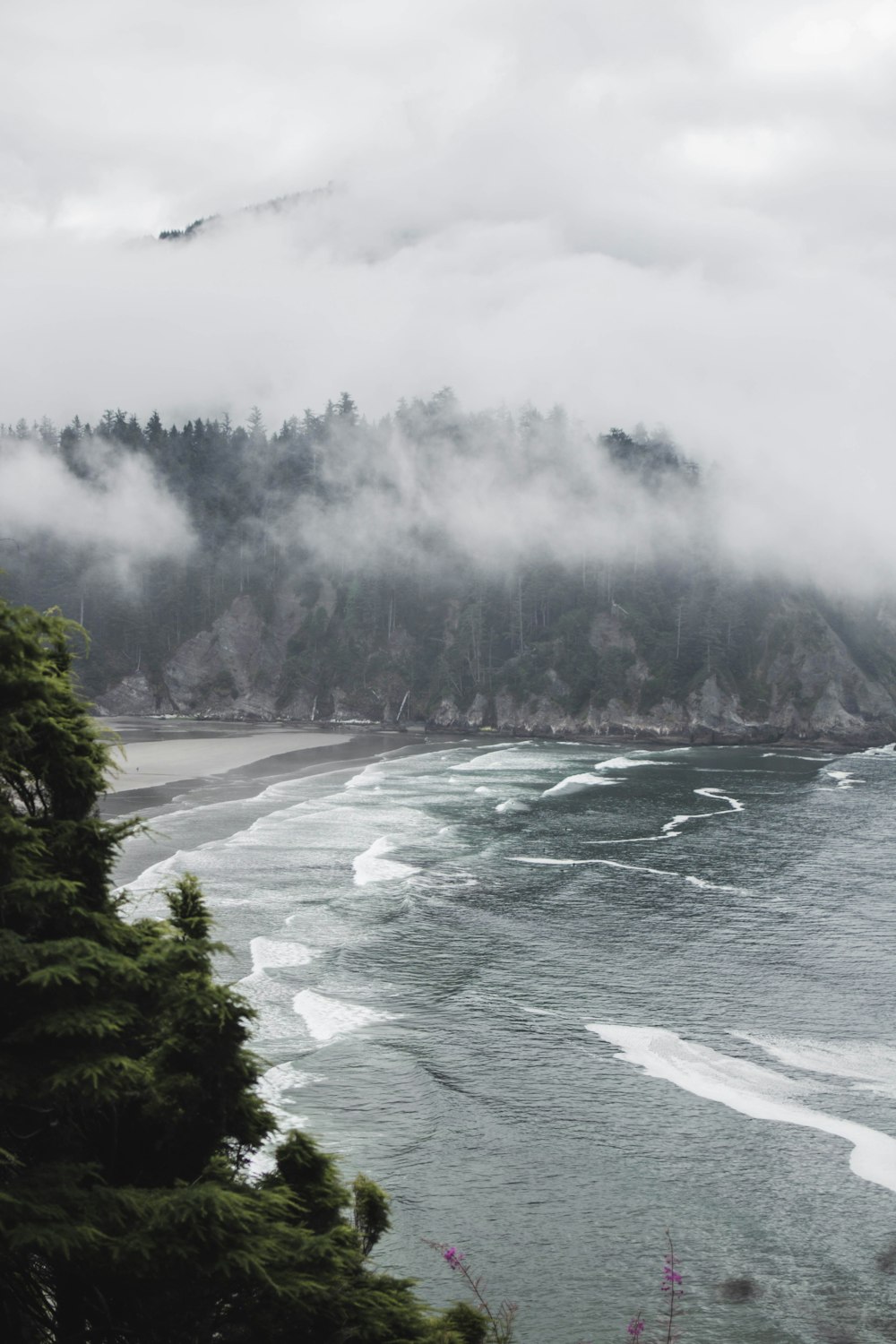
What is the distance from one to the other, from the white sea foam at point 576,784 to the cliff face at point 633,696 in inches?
2230

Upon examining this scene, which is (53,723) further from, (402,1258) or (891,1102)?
(891,1102)

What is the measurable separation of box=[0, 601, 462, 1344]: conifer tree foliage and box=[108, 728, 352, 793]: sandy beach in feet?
243

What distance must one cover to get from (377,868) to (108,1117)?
49.4 metres

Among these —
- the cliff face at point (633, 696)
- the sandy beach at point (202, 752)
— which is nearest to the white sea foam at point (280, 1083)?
the sandy beach at point (202, 752)

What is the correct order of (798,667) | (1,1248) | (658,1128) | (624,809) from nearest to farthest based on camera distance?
(1,1248)
(658,1128)
(624,809)
(798,667)

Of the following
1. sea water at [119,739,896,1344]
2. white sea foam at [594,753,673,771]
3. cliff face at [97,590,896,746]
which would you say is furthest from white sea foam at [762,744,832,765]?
sea water at [119,739,896,1344]

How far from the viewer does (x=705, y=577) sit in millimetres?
194750

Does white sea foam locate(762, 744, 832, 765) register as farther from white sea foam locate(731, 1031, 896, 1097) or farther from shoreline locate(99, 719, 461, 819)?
white sea foam locate(731, 1031, 896, 1097)

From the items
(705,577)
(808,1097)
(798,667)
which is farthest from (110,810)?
(705,577)

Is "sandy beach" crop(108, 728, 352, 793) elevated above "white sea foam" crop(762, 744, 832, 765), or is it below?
above

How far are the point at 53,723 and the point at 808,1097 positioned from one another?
27.4 metres

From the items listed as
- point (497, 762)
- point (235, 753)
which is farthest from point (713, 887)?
point (235, 753)

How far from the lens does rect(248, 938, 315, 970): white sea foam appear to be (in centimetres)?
4278

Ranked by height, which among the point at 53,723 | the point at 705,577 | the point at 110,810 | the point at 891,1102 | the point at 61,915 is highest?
the point at 705,577
